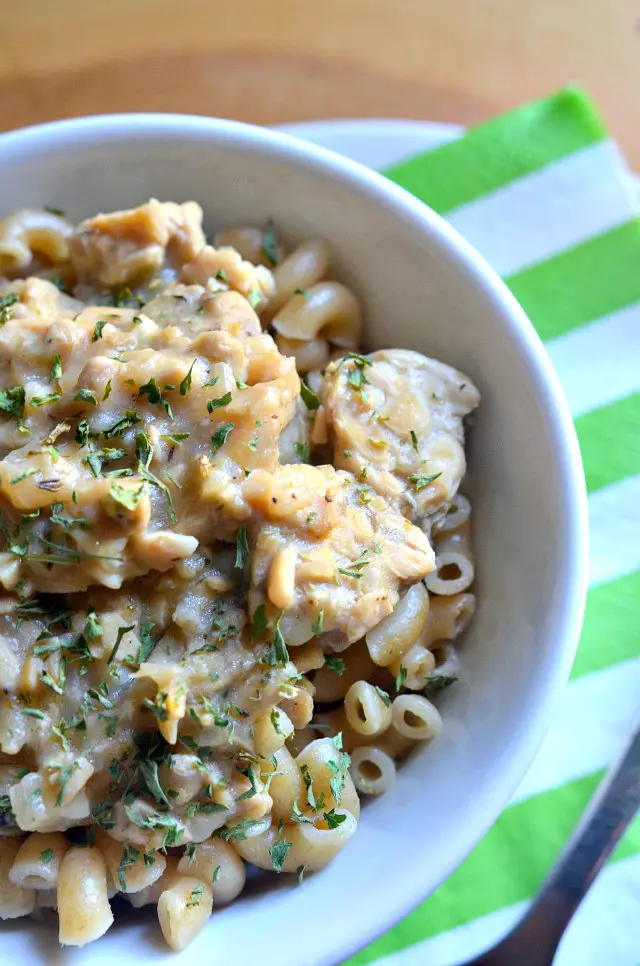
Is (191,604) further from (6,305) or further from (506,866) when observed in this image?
(506,866)

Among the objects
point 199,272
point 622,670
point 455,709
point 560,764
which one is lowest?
point 560,764

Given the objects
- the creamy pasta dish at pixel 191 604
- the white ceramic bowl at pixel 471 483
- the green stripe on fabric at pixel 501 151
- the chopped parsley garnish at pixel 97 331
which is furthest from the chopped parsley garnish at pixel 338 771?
the green stripe on fabric at pixel 501 151

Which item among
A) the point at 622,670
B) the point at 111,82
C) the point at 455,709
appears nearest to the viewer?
the point at 455,709

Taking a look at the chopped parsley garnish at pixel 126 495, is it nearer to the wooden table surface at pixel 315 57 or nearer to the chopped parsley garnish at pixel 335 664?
the chopped parsley garnish at pixel 335 664

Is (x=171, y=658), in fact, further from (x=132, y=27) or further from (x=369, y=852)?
(x=132, y=27)

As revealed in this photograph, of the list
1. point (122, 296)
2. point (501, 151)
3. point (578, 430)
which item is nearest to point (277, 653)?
point (122, 296)

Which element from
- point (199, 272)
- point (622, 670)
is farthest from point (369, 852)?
point (199, 272)
